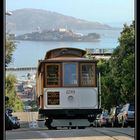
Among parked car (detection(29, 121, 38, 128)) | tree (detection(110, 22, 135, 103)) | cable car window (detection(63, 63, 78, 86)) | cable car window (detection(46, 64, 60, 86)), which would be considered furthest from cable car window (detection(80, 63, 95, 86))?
tree (detection(110, 22, 135, 103))

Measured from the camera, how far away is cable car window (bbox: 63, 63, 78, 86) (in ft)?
60.3

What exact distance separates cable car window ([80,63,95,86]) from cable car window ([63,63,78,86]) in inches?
10.2

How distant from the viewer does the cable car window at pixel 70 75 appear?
60.3ft

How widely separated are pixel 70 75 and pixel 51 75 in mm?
715

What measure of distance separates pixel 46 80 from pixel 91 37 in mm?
2279

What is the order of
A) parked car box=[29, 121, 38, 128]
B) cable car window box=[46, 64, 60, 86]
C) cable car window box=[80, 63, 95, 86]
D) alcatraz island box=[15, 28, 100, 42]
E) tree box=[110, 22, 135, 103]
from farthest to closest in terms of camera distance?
1. tree box=[110, 22, 135, 103]
2. parked car box=[29, 121, 38, 128]
3. cable car window box=[80, 63, 95, 86]
4. cable car window box=[46, 64, 60, 86]
5. alcatraz island box=[15, 28, 100, 42]

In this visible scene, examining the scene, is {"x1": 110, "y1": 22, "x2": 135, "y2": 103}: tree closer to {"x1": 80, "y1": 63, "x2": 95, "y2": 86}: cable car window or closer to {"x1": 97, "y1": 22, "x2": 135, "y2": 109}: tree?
{"x1": 97, "y1": 22, "x2": 135, "y2": 109}: tree

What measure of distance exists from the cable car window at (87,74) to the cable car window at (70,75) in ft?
0.85

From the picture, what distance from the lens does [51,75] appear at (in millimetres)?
18578

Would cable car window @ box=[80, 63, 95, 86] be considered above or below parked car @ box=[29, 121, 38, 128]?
above

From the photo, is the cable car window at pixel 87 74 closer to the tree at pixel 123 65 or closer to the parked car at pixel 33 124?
the parked car at pixel 33 124

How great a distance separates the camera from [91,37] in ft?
60.3

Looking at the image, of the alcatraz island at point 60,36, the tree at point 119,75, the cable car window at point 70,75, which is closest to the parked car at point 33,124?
the cable car window at point 70,75

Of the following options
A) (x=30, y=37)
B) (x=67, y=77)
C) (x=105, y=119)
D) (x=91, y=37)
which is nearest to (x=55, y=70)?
(x=67, y=77)
